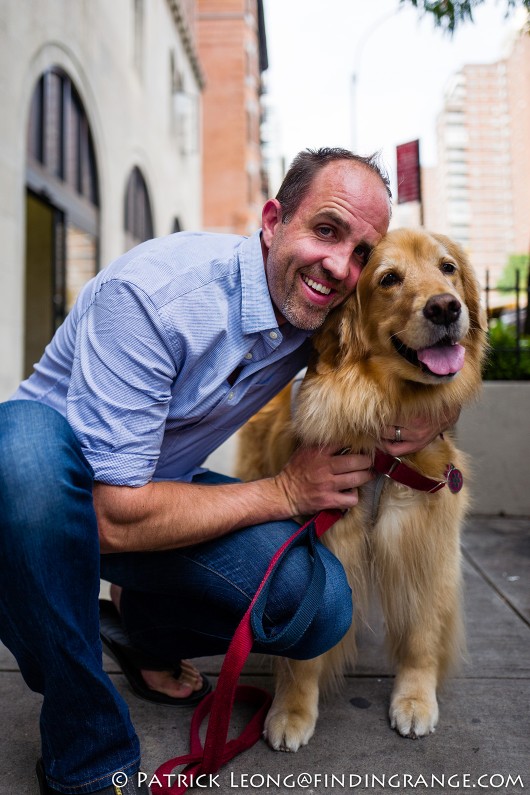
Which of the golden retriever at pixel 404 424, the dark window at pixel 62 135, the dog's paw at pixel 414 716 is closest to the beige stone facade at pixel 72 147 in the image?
the dark window at pixel 62 135

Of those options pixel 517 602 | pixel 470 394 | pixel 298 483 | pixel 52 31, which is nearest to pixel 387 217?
pixel 470 394

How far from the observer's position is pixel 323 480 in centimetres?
205

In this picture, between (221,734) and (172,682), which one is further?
(172,682)

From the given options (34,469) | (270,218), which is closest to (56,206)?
(270,218)

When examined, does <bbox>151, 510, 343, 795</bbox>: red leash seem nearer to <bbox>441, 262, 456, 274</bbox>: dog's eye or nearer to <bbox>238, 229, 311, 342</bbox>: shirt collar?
<bbox>238, 229, 311, 342</bbox>: shirt collar

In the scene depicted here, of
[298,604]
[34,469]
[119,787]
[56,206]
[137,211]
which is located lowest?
[119,787]

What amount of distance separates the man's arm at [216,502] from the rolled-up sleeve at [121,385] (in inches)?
2.8

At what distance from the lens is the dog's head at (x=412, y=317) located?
78.8 inches

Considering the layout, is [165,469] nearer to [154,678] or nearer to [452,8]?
[154,678]

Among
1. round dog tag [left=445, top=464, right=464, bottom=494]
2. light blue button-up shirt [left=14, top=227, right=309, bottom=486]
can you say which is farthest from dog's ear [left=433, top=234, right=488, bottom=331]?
light blue button-up shirt [left=14, top=227, right=309, bottom=486]

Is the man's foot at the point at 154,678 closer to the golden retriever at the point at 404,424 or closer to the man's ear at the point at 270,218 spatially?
the golden retriever at the point at 404,424

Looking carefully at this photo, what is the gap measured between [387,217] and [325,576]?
3.94ft

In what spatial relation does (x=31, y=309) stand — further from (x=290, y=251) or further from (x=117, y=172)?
(x=290, y=251)

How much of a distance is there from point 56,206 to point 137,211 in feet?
16.8
